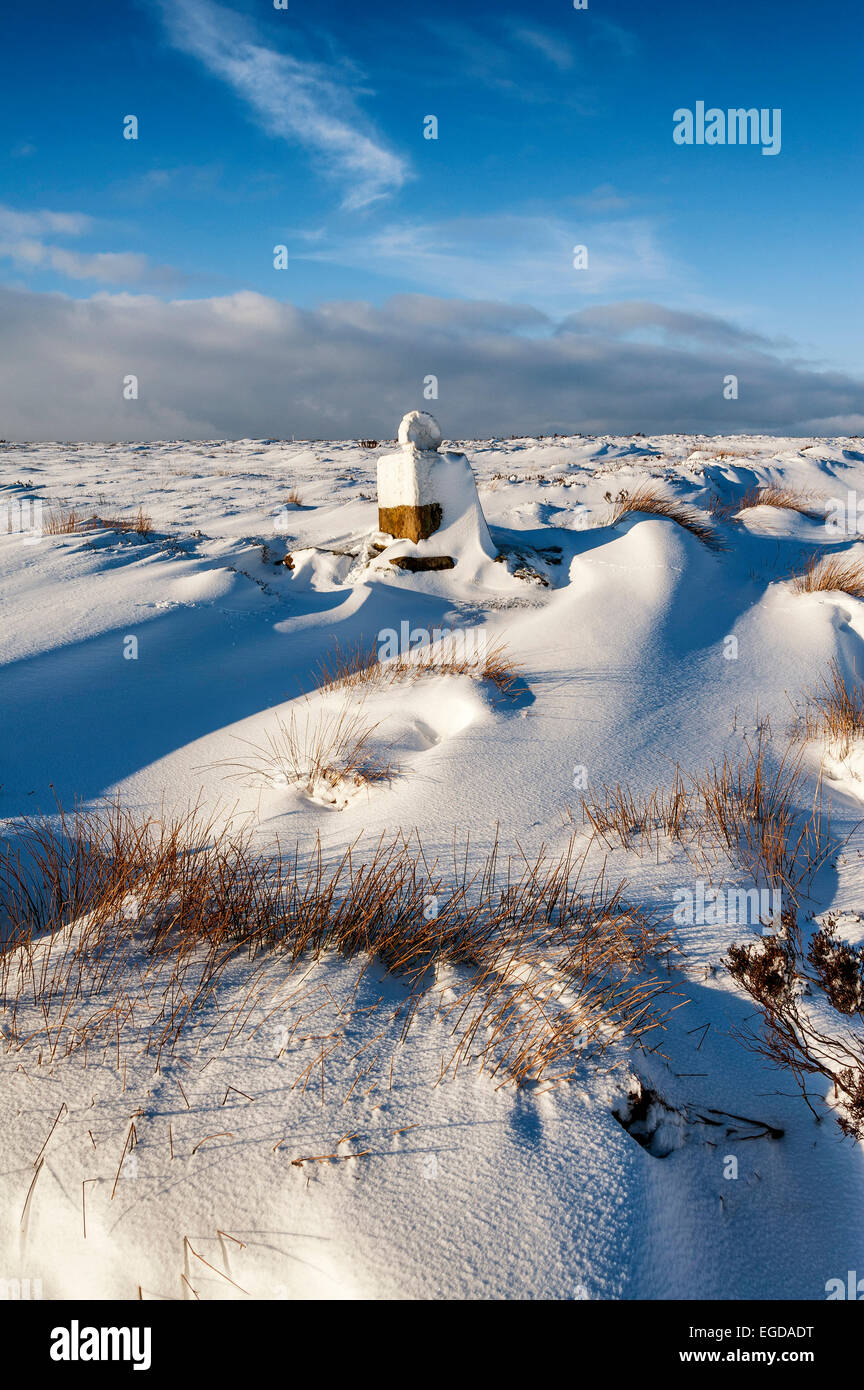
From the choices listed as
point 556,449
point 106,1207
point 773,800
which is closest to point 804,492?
point 556,449

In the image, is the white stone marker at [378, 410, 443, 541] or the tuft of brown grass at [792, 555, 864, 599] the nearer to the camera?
→ the tuft of brown grass at [792, 555, 864, 599]

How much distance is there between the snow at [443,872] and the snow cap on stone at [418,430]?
45 mm

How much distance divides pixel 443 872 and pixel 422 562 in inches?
183

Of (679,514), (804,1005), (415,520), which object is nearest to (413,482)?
(415,520)

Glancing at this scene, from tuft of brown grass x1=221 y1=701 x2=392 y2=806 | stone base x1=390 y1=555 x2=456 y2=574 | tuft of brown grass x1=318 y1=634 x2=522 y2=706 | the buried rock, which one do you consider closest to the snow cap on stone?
stone base x1=390 y1=555 x2=456 y2=574

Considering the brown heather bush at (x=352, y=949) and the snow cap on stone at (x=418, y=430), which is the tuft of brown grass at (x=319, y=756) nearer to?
the brown heather bush at (x=352, y=949)

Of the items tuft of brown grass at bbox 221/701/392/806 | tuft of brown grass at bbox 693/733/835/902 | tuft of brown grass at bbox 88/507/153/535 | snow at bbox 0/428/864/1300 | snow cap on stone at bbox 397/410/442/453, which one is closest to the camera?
snow at bbox 0/428/864/1300

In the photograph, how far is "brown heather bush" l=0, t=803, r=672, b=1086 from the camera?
1.92 m

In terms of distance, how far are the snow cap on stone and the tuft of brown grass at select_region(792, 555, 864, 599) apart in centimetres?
373

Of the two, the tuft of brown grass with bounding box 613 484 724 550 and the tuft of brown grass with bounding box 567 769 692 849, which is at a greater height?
the tuft of brown grass with bounding box 613 484 724 550

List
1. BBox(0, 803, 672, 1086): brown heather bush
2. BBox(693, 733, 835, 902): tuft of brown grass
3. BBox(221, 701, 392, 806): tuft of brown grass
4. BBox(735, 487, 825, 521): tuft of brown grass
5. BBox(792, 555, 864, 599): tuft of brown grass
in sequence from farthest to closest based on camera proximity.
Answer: BBox(735, 487, 825, 521): tuft of brown grass → BBox(792, 555, 864, 599): tuft of brown grass → BBox(221, 701, 392, 806): tuft of brown grass → BBox(693, 733, 835, 902): tuft of brown grass → BBox(0, 803, 672, 1086): brown heather bush

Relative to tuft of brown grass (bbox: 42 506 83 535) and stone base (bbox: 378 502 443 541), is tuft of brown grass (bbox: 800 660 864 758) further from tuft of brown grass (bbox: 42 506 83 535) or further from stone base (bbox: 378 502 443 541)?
→ tuft of brown grass (bbox: 42 506 83 535)

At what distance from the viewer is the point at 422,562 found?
23.1 ft

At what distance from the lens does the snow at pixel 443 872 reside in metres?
1.49
